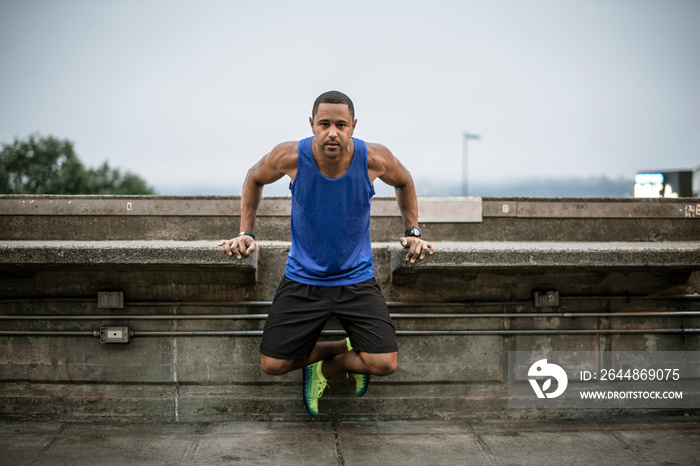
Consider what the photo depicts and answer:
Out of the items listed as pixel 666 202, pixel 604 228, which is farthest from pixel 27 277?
pixel 666 202

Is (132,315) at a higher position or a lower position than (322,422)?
higher

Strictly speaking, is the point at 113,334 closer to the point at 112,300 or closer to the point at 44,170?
Answer: the point at 112,300

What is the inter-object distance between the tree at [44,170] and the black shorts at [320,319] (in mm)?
54757

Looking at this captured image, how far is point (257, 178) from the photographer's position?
3.46 m

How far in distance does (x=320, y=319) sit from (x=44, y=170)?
58.3 metres

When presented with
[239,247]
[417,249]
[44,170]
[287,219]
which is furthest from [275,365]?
[44,170]

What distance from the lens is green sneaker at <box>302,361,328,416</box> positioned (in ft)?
11.8

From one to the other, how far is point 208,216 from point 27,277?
20.4 feet

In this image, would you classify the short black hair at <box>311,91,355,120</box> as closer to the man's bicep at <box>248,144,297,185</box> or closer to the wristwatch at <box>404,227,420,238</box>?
the man's bicep at <box>248,144,297,185</box>

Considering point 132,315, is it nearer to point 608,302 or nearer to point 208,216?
point 608,302

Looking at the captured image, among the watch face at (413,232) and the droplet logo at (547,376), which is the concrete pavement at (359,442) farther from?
the watch face at (413,232)

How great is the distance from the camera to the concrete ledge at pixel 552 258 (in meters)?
3.44

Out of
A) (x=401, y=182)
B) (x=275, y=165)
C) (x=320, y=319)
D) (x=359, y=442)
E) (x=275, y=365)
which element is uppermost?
(x=275, y=165)

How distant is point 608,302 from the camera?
4.11 metres
